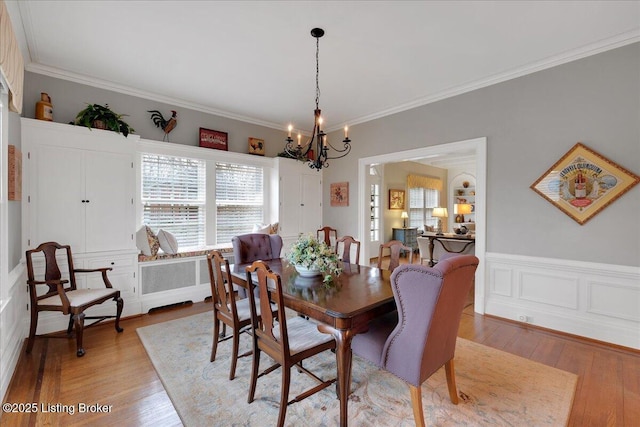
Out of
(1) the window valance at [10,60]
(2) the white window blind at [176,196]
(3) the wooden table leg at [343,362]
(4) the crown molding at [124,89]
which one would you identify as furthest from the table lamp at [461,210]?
(1) the window valance at [10,60]

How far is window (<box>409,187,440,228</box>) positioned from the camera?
28.9 feet

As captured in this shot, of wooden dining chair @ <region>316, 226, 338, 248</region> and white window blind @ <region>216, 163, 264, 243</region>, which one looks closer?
white window blind @ <region>216, 163, 264, 243</region>

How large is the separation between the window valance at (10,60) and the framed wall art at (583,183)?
4.68 metres

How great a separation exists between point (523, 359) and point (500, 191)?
1.87 meters

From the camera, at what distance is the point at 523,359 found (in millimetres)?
2600

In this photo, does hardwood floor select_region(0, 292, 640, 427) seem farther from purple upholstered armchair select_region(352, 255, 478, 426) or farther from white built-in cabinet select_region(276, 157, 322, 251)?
white built-in cabinet select_region(276, 157, 322, 251)

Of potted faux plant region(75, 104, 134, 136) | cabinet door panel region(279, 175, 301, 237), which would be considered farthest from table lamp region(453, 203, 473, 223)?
potted faux plant region(75, 104, 134, 136)

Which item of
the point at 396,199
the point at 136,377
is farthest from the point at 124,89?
the point at 396,199

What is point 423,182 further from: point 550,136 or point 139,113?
point 139,113

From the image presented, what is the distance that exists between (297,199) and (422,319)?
3.97m

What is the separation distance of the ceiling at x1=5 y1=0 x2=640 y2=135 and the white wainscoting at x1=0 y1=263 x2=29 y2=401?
87.0 inches

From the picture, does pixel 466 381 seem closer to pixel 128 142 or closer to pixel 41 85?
pixel 128 142

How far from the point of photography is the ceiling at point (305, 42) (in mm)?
2307

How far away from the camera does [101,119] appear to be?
3.38 m
